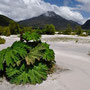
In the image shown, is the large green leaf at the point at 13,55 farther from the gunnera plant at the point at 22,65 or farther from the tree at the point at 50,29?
the tree at the point at 50,29

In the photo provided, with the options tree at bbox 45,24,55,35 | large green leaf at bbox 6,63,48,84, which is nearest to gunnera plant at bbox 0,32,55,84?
large green leaf at bbox 6,63,48,84

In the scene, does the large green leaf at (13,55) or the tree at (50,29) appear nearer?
the large green leaf at (13,55)

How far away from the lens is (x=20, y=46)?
3.45 meters

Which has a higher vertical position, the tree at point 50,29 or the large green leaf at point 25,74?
the tree at point 50,29

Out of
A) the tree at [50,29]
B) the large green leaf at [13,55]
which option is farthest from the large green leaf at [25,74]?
the tree at [50,29]

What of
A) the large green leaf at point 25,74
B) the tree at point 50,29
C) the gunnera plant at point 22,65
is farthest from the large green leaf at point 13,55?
the tree at point 50,29

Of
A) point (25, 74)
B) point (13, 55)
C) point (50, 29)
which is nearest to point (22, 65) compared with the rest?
point (25, 74)

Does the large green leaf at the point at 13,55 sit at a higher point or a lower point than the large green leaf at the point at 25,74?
higher

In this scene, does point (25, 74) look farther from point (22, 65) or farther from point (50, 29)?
point (50, 29)

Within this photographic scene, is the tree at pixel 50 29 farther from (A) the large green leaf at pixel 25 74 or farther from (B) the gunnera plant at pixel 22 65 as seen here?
(A) the large green leaf at pixel 25 74

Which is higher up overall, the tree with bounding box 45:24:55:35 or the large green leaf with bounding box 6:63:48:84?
the tree with bounding box 45:24:55:35

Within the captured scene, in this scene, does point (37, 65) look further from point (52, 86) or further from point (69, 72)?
point (69, 72)

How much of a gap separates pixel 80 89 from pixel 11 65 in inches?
80.2

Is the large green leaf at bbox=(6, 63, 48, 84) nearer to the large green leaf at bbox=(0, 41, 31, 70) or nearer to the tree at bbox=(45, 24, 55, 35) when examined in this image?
the large green leaf at bbox=(0, 41, 31, 70)
